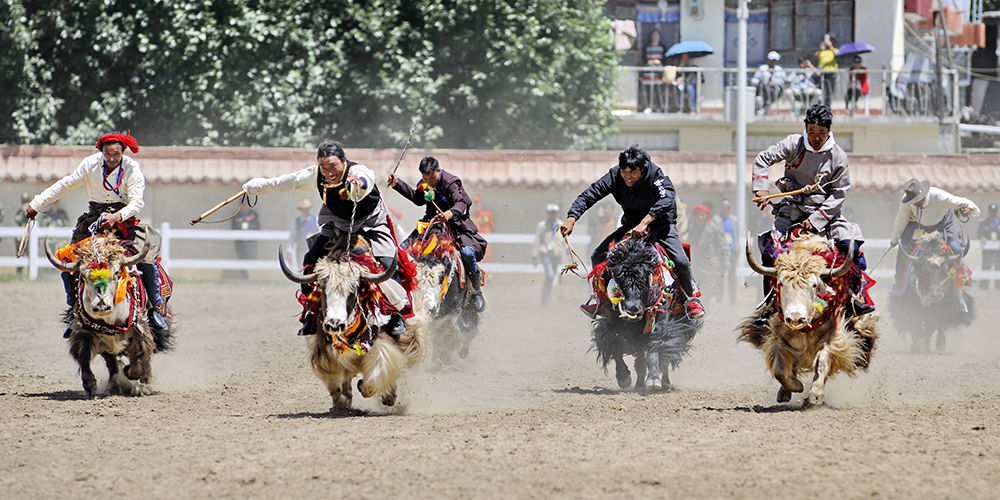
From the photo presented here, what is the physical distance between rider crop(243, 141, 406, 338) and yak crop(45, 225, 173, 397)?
4.80 ft

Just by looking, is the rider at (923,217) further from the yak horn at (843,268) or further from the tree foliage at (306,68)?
the tree foliage at (306,68)

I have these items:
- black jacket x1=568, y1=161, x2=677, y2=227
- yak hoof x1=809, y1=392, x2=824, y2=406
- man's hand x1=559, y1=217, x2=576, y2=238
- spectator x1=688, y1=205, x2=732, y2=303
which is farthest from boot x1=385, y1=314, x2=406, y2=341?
spectator x1=688, y1=205, x2=732, y2=303

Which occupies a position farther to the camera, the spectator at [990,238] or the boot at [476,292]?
the spectator at [990,238]

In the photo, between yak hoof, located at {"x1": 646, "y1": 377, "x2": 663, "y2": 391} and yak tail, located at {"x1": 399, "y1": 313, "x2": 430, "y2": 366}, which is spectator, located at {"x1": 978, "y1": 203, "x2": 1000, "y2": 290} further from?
yak tail, located at {"x1": 399, "y1": 313, "x2": 430, "y2": 366}

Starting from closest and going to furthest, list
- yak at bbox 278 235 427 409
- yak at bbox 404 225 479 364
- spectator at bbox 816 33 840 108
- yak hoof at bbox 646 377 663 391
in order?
1. yak at bbox 278 235 427 409
2. yak hoof at bbox 646 377 663 391
3. yak at bbox 404 225 479 364
4. spectator at bbox 816 33 840 108

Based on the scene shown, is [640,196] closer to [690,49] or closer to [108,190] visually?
[108,190]

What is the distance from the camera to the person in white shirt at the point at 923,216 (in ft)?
35.7

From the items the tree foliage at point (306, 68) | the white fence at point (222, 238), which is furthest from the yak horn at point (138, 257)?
the tree foliage at point (306, 68)

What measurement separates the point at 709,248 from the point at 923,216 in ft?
18.2

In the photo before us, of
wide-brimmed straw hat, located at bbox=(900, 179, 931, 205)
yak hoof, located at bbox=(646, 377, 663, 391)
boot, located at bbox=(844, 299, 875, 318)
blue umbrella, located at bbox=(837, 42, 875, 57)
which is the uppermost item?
blue umbrella, located at bbox=(837, 42, 875, 57)

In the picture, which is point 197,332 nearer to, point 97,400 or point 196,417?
point 97,400

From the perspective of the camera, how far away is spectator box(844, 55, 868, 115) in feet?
88.8

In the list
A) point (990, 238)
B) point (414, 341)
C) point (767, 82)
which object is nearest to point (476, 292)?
point (414, 341)

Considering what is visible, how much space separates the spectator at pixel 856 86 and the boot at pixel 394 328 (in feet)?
71.5
